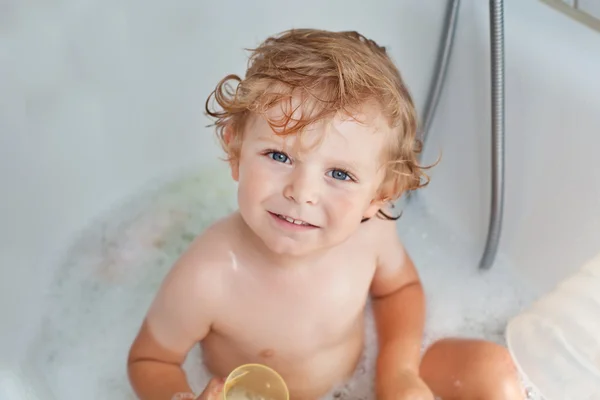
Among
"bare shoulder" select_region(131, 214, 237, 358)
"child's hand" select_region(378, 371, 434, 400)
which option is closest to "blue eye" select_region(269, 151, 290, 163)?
"bare shoulder" select_region(131, 214, 237, 358)

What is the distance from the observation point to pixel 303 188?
2.42 feet

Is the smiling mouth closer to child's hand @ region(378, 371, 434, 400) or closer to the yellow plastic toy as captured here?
the yellow plastic toy

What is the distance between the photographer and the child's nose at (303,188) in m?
0.74

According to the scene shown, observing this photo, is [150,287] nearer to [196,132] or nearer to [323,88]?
[196,132]

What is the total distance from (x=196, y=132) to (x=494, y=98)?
548mm

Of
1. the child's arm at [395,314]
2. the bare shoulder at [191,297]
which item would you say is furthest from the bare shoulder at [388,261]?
the bare shoulder at [191,297]

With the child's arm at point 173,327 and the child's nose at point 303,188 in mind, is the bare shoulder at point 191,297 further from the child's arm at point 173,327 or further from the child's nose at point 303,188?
the child's nose at point 303,188

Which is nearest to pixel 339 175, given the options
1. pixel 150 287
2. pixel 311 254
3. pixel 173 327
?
pixel 311 254

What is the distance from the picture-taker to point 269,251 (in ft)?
2.90

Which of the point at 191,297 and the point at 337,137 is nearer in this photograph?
the point at 337,137

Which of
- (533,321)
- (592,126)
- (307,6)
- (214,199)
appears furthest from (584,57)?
(214,199)

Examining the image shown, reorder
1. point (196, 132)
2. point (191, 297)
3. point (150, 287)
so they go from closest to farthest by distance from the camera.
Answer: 1. point (191, 297)
2. point (150, 287)
3. point (196, 132)

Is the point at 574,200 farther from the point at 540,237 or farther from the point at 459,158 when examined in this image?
the point at 459,158

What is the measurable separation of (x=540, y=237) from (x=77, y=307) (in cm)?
73
